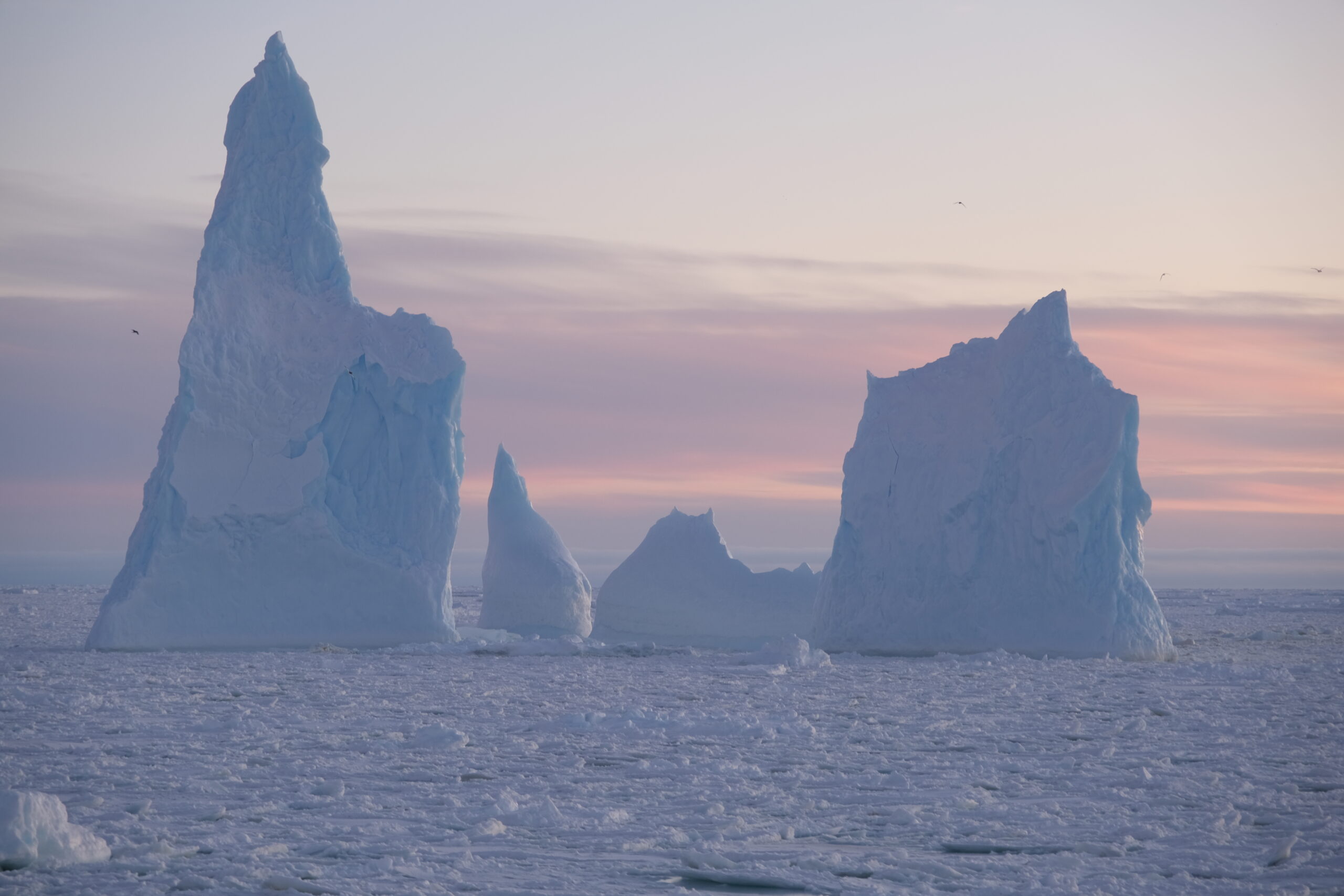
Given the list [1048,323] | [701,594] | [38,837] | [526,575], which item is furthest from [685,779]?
[526,575]

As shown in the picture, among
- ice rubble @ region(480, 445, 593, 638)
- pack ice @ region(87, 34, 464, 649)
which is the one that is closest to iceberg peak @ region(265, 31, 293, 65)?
pack ice @ region(87, 34, 464, 649)

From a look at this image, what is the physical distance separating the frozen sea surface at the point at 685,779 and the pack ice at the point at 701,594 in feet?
18.7

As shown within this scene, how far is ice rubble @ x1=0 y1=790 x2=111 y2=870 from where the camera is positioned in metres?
5.05

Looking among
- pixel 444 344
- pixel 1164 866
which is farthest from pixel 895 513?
pixel 1164 866

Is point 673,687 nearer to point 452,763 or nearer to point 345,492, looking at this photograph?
point 452,763

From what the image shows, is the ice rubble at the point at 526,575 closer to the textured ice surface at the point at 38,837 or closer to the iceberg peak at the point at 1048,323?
the iceberg peak at the point at 1048,323

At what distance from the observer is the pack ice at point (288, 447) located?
1602 centimetres

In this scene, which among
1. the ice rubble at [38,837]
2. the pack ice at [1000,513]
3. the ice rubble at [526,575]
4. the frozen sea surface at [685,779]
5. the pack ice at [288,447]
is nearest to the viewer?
the ice rubble at [38,837]

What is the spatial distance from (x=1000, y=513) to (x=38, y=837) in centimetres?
1277

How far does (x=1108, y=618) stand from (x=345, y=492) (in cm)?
993

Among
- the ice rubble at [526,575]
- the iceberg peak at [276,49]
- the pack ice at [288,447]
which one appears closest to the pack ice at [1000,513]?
the ice rubble at [526,575]

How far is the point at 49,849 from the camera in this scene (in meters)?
5.14

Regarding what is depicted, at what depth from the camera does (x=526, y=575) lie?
67.2 ft

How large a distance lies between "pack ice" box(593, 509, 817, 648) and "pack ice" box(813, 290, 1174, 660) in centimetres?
217
